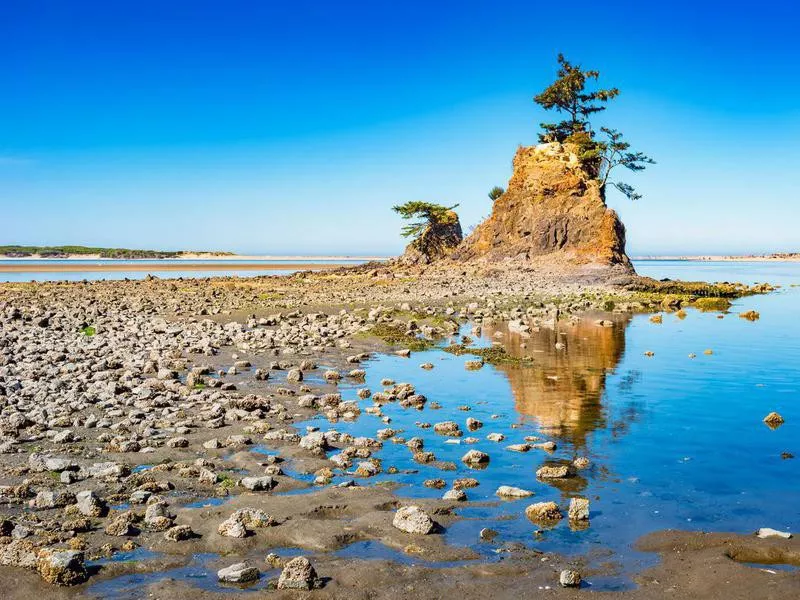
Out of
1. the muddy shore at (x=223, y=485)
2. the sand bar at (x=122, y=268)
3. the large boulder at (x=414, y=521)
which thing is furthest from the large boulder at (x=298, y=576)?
the sand bar at (x=122, y=268)

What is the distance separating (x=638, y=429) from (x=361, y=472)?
17.2 ft

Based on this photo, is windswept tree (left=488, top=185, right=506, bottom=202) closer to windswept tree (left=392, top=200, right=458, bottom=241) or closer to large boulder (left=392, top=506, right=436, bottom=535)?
windswept tree (left=392, top=200, right=458, bottom=241)

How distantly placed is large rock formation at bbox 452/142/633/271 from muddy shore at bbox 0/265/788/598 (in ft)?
122

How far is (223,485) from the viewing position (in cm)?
802

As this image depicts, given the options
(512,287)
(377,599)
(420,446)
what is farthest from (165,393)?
(512,287)

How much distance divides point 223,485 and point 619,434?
21.3ft

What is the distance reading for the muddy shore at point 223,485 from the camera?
5.73m

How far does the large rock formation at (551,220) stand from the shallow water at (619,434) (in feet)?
111

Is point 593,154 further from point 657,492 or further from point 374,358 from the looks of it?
point 657,492

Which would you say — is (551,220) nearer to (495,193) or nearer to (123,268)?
(495,193)

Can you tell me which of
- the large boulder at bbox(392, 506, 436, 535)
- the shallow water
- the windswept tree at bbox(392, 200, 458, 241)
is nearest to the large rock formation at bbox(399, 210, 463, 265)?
the windswept tree at bbox(392, 200, 458, 241)

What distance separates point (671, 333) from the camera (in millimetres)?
24719

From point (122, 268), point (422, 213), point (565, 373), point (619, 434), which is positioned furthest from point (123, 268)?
point (619, 434)

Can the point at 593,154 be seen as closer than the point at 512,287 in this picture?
No
